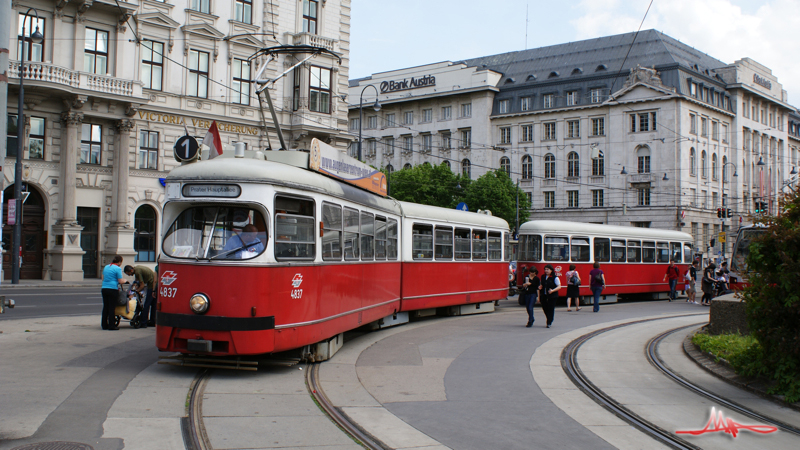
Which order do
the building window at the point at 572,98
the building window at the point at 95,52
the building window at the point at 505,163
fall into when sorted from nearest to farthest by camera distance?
the building window at the point at 95,52, the building window at the point at 572,98, the building window at the point at 505,163

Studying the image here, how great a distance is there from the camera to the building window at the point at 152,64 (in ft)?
107

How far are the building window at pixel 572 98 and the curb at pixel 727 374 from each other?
5573 centimetres

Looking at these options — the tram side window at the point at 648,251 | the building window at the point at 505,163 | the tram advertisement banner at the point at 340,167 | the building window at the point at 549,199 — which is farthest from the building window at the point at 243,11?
the building window at the point at 549,199

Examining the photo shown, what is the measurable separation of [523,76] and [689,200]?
2105 centimetres

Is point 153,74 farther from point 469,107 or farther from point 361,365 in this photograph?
point 469,107

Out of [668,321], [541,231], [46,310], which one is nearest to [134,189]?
[46,310]

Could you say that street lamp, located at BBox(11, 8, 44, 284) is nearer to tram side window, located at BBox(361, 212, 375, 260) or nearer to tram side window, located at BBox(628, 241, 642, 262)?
tram side window, located at BBox(361, 212, 375, 260)

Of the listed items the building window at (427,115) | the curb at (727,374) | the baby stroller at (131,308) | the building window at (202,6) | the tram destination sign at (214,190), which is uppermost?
the building window at (427,115)

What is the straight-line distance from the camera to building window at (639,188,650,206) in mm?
61438

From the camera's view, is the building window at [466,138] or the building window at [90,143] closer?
the building window at [90,143]

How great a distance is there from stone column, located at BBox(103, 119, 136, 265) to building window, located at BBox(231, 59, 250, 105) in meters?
5.72

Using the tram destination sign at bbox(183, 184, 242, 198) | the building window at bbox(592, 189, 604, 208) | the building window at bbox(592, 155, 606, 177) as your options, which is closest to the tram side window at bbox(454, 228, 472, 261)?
the tram destination sign at bbox(183, 184, 242, 198)

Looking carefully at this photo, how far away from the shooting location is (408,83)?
246 ft

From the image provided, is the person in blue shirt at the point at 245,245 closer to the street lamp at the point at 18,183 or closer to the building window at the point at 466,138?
the street lamp at the point at 18,183
